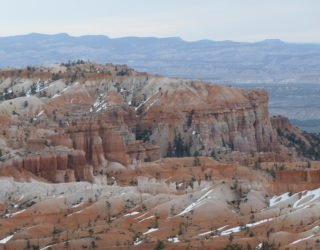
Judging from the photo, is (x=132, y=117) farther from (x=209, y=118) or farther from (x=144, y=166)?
(x=144, y=166)

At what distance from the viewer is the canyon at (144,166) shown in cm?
6347

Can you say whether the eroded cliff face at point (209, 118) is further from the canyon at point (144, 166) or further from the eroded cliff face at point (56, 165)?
the eroded cliff face at point (56, 165)

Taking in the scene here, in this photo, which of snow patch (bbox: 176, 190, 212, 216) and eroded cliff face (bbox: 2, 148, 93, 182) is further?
eroded cliff face (bbox: 2, 148, 93, 182)

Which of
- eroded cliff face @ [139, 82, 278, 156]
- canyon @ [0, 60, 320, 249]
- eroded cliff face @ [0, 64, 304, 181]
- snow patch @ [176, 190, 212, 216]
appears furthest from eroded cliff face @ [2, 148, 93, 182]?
eroded cliff face @ [139, 82, 278, 156]

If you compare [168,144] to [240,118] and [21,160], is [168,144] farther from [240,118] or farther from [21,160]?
[21,160]

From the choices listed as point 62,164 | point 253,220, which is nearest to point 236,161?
point 62,164

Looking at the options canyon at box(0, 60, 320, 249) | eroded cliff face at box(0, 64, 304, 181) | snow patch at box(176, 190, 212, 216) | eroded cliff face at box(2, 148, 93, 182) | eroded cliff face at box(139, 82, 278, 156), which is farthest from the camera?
eroded cliff face at box(139, 82, 278, 156)

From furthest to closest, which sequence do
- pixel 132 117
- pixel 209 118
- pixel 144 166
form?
pixel 209 118, pixel 132 117, pixel 144 166

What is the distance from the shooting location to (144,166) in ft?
294

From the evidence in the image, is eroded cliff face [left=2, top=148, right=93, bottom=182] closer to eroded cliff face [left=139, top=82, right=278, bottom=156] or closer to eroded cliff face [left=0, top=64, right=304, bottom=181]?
eroded cliff face [left=0, top=64, right=304, bottom=181]

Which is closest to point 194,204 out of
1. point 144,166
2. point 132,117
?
point 144,166

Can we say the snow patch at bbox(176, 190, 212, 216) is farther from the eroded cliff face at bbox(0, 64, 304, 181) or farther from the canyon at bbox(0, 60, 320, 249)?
the eroded cliff face at bbox(0, 64, 304, 181)

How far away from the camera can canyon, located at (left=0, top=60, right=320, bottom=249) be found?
63469 millimetres

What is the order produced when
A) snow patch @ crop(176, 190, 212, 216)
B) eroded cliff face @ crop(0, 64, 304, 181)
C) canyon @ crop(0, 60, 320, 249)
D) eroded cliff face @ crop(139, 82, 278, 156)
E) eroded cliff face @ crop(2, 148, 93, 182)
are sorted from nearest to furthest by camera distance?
canyon @ crop(0, 60, 320, 249), snow patch @ crop(176, 190, 212, 216), eroded cliff face @ crop(2, 148, 93, 182), eroded cliff face @ crop(0, 64, 304, 181), eroded cliff face @ crop(139, 82, 278, 156)
